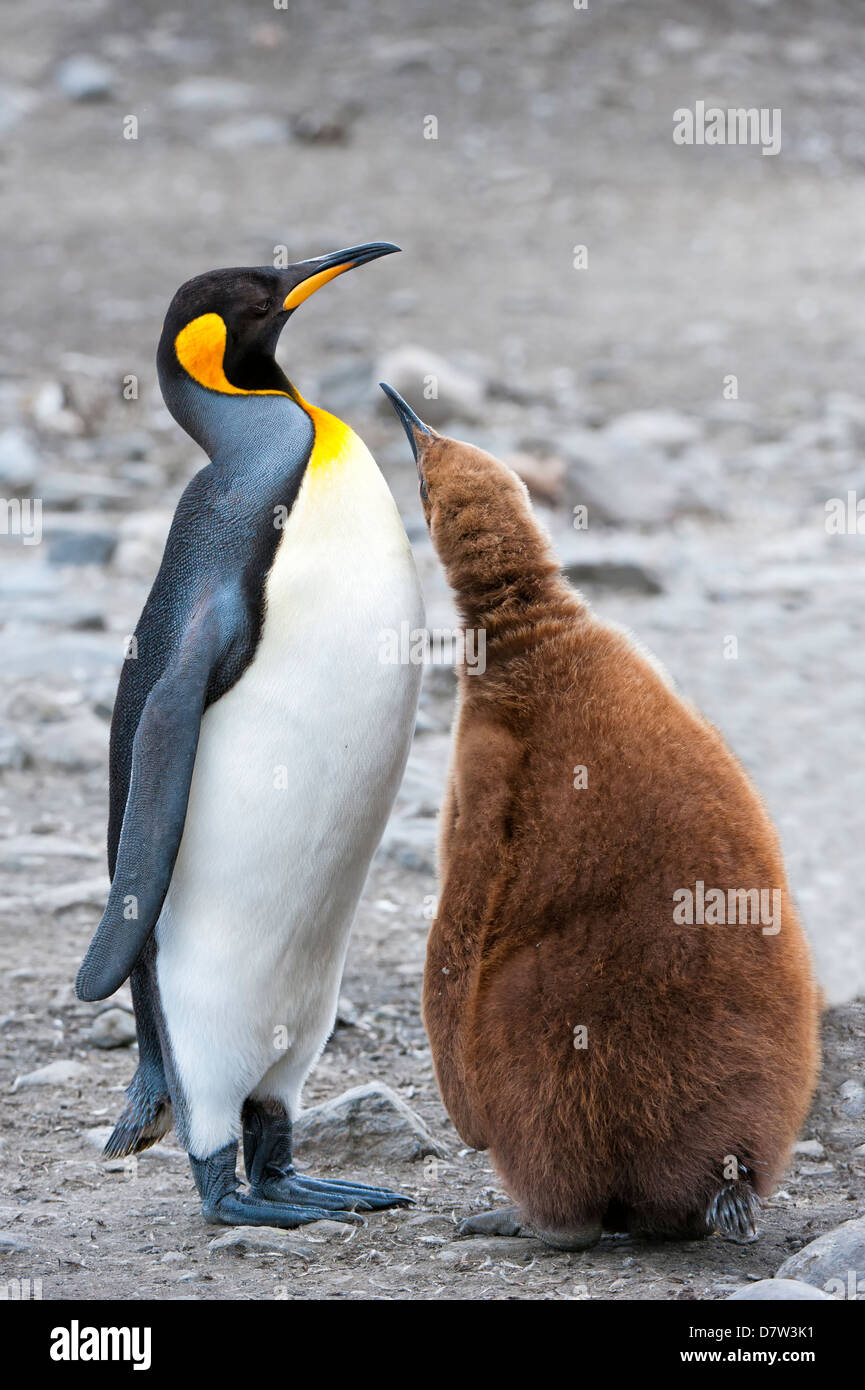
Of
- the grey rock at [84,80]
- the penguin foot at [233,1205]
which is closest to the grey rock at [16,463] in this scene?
the penguin foot at [233,1205]

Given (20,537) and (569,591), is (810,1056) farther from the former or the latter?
(20,537)

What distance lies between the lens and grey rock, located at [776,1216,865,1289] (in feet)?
7.33

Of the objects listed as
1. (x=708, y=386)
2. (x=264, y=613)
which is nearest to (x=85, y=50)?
(x=708, y=386)

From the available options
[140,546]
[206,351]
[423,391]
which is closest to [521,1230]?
[206,351]

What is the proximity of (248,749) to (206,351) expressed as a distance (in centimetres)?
70

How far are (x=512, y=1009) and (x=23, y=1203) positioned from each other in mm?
1097

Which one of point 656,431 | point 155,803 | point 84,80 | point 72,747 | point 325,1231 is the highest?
point 84,80

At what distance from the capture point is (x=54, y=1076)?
3.59 metres

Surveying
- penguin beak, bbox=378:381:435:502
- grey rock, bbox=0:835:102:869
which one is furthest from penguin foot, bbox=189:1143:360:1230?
grey rock, bbox=0:835:102:869

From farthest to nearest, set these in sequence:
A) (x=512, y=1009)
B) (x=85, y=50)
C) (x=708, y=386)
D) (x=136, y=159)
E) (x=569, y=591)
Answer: (x=85, y=50) < (x=136, y=159) < (x=708, y=386) < (x=569, y=591) < (x=512, y=1009)

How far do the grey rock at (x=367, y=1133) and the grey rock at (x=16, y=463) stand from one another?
616 cm

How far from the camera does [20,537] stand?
8.09 m

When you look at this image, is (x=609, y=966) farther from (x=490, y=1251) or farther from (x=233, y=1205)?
(x=233, y=1205)

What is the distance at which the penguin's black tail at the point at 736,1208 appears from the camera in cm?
238
